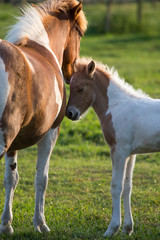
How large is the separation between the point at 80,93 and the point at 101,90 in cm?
24

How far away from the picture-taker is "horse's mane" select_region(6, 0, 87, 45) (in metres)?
4.65

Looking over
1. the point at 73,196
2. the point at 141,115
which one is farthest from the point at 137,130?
the point at 73,196

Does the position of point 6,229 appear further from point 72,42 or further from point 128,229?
point 72,42

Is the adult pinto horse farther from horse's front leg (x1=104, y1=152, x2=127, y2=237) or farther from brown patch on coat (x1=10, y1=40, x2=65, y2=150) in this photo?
horse's front leg (x1=104, y1=152, x2=127, y2=237)

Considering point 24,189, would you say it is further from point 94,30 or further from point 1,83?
point 94,30

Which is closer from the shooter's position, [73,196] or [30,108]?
[30,108]

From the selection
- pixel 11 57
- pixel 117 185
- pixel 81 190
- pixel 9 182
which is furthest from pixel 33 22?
pixel 81 190

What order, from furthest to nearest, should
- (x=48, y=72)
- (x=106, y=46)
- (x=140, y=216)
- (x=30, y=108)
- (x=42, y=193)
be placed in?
(x=106, y=46) < (x=140, y=216) < (x=42, y=193) < (x=48, y=72) < (x=30, y=108)

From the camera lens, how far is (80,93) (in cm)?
500

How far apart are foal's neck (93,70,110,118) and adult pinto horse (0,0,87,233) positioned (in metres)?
0.42

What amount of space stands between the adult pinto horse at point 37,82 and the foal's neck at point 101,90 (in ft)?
1.36

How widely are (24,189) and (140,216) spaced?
6.59 ft

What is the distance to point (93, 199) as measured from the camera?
5.96 m

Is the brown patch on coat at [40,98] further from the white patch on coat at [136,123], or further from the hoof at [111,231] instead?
the hoof at [111,231]
